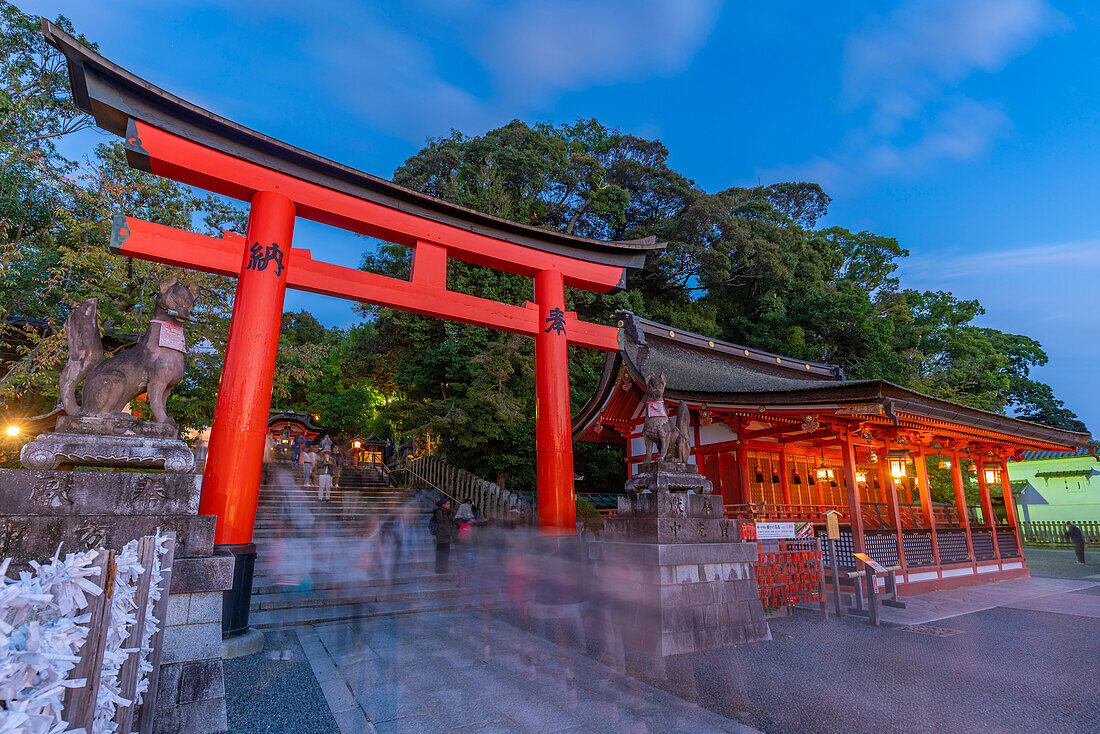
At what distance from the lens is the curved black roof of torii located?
6.34 meters

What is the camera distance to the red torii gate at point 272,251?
21.0ft

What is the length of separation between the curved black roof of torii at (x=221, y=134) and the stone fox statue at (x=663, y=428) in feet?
14.3

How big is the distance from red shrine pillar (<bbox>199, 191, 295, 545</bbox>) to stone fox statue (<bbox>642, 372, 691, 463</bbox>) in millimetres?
5103

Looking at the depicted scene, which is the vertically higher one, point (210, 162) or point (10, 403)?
point (210, 162)

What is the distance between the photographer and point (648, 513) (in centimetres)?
652

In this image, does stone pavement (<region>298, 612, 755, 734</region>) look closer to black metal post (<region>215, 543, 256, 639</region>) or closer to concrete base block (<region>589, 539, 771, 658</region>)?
black metal post (<region>215, 543, 256, 639</region>)

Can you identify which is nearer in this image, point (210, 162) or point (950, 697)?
point (950, 697)

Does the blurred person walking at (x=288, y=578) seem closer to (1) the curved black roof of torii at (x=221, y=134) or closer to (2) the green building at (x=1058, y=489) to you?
(1) the curved black roof of torii at (x=221, y=134)

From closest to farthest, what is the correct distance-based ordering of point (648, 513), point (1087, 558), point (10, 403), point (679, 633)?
point (679, 633), point (648, 513), point (10, 403), point (1087, 558)

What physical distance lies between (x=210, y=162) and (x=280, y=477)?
601 inches

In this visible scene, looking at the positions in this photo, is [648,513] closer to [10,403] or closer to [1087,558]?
[10,403]

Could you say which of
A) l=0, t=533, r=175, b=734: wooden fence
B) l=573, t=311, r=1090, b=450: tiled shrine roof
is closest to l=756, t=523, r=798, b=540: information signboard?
l=573, t=311, r=1090, b=450: tiled shrine roof

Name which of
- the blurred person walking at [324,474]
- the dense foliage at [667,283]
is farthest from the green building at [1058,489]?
the blurred person walking at [324,474]

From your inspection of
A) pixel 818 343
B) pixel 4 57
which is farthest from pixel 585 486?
pixel 4 57
